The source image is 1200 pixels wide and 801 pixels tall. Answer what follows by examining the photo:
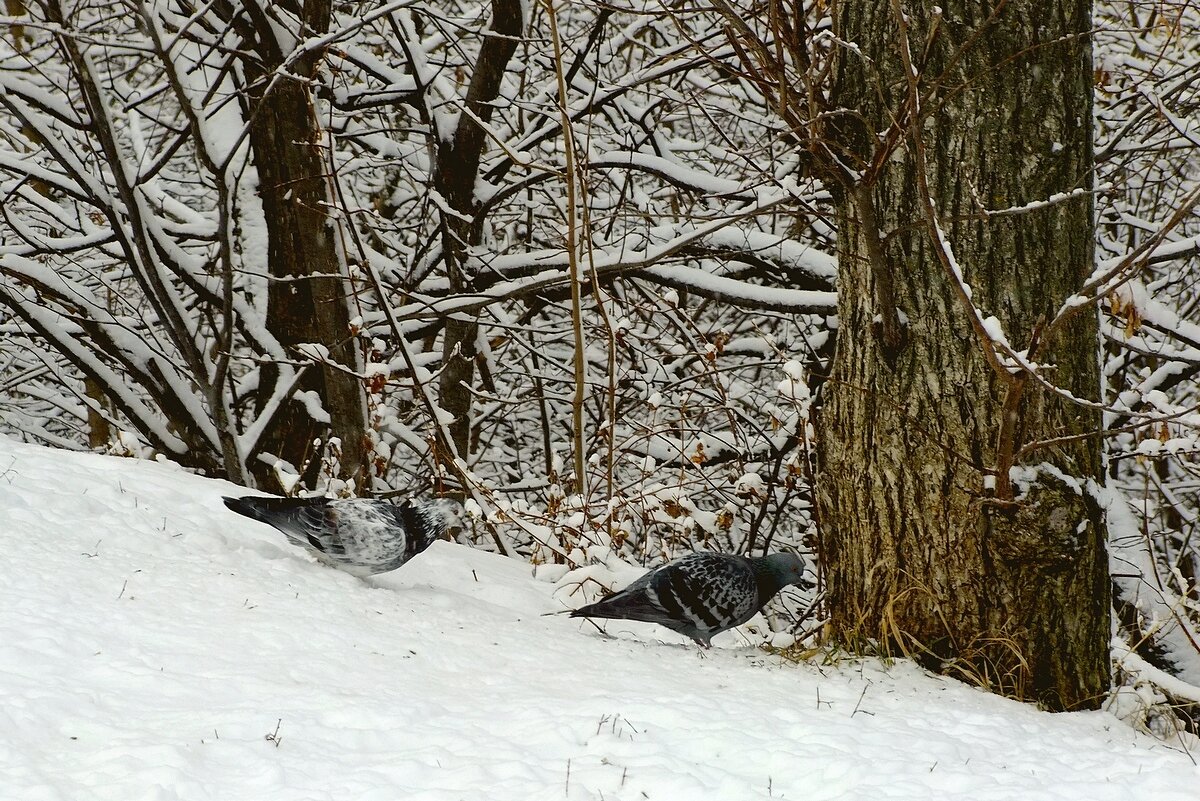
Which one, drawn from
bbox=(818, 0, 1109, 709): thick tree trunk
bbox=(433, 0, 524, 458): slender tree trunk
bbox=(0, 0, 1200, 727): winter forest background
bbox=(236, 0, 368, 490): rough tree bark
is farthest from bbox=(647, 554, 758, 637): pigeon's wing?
bbox=(433, 0, 524, 458): slender tree trunk

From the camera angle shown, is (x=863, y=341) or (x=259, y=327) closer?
(x=863, y=341)

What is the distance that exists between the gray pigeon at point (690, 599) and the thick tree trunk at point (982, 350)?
2.62ft

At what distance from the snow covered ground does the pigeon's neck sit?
58cm

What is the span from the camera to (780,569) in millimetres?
4715

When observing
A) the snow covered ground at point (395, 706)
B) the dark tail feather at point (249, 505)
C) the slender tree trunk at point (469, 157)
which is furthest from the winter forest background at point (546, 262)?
the dark tail feather at point (249, 505)

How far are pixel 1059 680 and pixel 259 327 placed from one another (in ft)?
17.5

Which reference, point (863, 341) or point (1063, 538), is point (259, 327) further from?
point (1063, 538)

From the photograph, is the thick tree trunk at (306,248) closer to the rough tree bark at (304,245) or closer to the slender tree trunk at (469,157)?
the rough tree bark at (304,245)

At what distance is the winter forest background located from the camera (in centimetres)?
452

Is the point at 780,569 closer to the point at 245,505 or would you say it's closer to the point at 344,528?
the point at 344,528

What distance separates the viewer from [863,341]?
3693mm

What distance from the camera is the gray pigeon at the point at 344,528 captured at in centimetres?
410

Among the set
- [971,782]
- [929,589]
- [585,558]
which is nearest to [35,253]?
[585,558]

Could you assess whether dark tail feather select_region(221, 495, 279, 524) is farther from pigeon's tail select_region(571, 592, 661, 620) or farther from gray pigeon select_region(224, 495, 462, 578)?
pigeon's tail select_region(571, 592, 661, 620)
